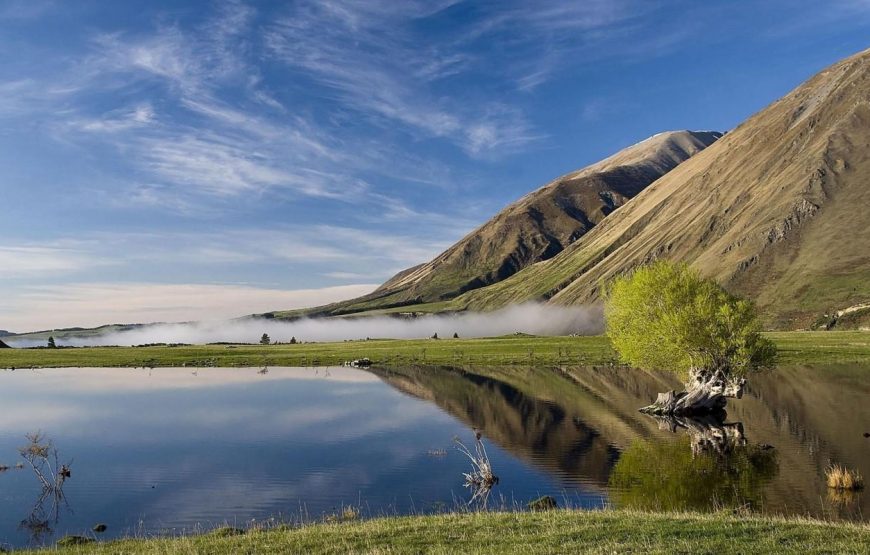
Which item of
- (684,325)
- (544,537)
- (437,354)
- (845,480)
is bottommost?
(845,480)

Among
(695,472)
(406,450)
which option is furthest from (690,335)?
(406,450)

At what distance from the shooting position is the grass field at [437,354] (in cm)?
13200

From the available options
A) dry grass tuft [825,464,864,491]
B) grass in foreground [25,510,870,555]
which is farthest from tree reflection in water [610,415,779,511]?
grass in foreground [25,510,870,555]

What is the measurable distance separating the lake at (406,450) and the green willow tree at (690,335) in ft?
16.0

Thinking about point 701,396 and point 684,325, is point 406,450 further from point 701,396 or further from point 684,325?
point 701,396

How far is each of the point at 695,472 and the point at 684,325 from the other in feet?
87.0

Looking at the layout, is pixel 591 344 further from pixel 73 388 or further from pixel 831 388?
pixel 73 388

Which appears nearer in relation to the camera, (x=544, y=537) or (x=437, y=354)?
(x=544, y=537)

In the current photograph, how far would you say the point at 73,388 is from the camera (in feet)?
349

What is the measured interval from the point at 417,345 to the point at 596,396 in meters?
108

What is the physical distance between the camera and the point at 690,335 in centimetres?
6775

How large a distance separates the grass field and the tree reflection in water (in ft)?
245

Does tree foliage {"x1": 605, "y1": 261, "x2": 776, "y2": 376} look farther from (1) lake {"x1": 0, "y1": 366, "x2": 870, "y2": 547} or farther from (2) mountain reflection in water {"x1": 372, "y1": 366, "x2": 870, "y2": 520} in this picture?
(1) lake {"x1": 0, "y1": 366, "x2": 870, "y2": 547}

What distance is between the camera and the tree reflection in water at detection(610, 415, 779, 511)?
3700 centimetres
